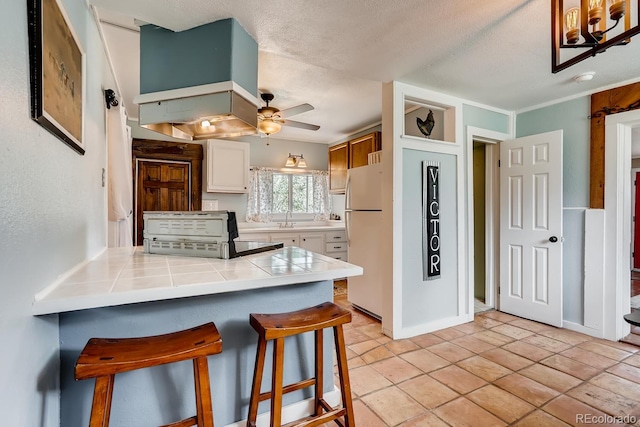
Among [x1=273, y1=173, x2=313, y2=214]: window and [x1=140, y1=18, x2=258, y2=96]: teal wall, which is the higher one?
[x1=140, y1=18, x2=258, y2=96]: teal wall

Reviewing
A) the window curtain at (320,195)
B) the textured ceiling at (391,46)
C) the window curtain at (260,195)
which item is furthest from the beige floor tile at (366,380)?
the window curtain at (320,195)

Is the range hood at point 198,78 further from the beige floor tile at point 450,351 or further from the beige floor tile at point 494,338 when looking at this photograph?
the beige floor tile at point 494,338

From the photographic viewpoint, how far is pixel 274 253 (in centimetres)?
180

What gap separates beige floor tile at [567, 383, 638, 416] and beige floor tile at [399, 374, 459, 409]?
747mm

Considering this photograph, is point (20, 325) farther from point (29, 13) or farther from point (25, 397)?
point (29, 13)

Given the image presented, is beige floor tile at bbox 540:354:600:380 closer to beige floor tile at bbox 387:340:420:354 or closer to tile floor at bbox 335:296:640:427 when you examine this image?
tile floor at bbox 335:296:640:427

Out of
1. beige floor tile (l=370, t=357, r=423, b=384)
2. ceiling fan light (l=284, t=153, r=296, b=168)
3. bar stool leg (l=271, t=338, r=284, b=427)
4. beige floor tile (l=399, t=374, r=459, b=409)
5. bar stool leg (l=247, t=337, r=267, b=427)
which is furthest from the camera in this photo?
ceiling fan light (l=284, t=153, r=296, b=168)

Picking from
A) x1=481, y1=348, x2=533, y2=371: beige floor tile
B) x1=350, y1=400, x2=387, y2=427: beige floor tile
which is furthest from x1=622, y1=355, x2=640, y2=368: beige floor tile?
x1=350, y1=400, x2=387, y2=427: beige floor tile

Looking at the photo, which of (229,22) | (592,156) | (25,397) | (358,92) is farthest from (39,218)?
(592,156)

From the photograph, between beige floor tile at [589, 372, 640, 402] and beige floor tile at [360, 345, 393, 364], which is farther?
beige floor tile at [360, 345, 393, 364]

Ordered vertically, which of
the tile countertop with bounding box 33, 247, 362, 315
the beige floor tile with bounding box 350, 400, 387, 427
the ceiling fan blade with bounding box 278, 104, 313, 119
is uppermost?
the ceiling fan blade with bounding box 278, 104, 313, 119

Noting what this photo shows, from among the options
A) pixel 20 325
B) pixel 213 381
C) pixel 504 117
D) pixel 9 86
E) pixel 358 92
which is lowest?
pixel 213 381

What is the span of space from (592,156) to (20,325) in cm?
387

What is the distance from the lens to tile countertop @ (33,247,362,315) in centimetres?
97
